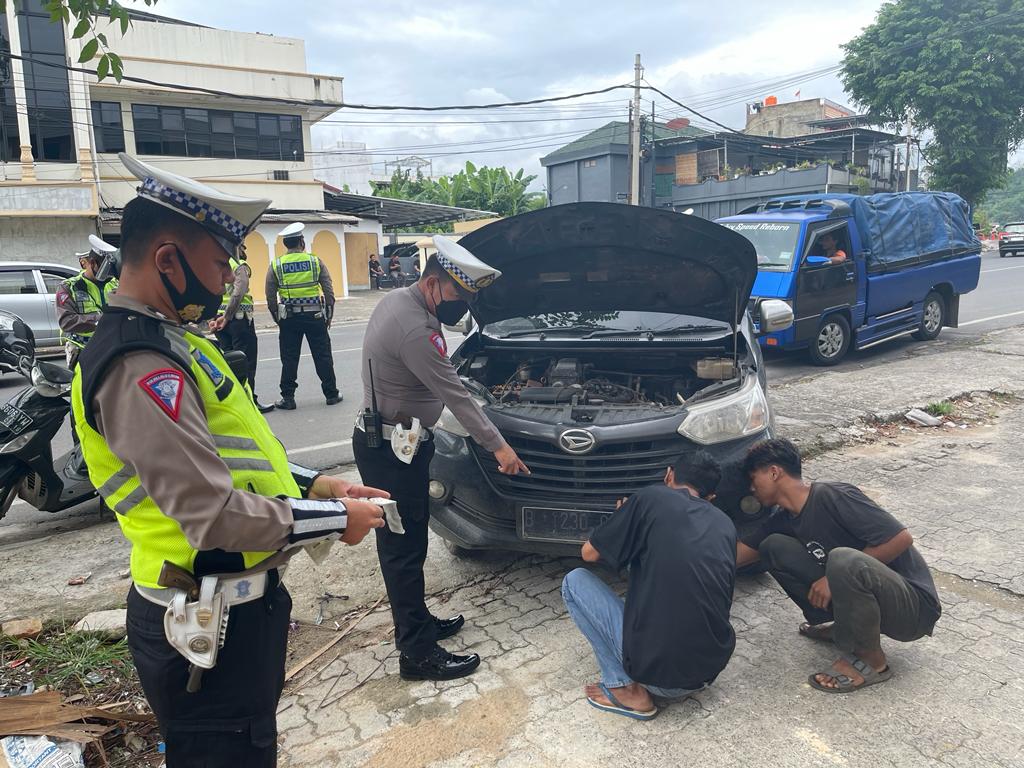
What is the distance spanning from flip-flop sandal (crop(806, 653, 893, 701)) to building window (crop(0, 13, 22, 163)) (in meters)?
21.2

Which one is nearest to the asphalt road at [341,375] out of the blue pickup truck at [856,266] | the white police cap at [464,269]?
the blue pickup truck at [856,266]

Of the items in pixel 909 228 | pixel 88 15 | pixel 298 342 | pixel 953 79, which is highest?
pixel 953 79

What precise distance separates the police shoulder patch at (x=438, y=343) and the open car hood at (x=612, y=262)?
1105mm

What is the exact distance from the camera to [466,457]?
11.5 ft

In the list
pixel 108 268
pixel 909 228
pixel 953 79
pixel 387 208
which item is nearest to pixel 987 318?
pixel 909 228

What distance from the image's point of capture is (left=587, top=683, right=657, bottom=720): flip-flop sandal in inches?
107

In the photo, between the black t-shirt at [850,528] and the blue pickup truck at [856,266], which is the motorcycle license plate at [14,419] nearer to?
the black t-shirt at [850,528]

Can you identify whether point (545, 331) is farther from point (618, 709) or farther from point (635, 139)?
point (635, 139)

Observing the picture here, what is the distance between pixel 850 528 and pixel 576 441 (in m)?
1.16

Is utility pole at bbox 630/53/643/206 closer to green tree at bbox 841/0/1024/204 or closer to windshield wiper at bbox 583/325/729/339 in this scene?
green tree at bbox 841/0/1024/204

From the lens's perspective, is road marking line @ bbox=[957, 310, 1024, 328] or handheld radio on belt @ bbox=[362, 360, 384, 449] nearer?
handheld radio on belt @ bbox=[362, 360, 384, 449]

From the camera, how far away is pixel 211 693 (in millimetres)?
1726

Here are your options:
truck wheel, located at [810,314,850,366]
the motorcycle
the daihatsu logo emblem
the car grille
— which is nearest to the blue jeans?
the car grille

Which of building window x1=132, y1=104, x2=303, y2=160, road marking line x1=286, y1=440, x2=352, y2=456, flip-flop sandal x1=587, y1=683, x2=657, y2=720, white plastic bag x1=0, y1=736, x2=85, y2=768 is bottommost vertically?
flip-flop sandal x1=587, y1=683, x2=657, y2=720
